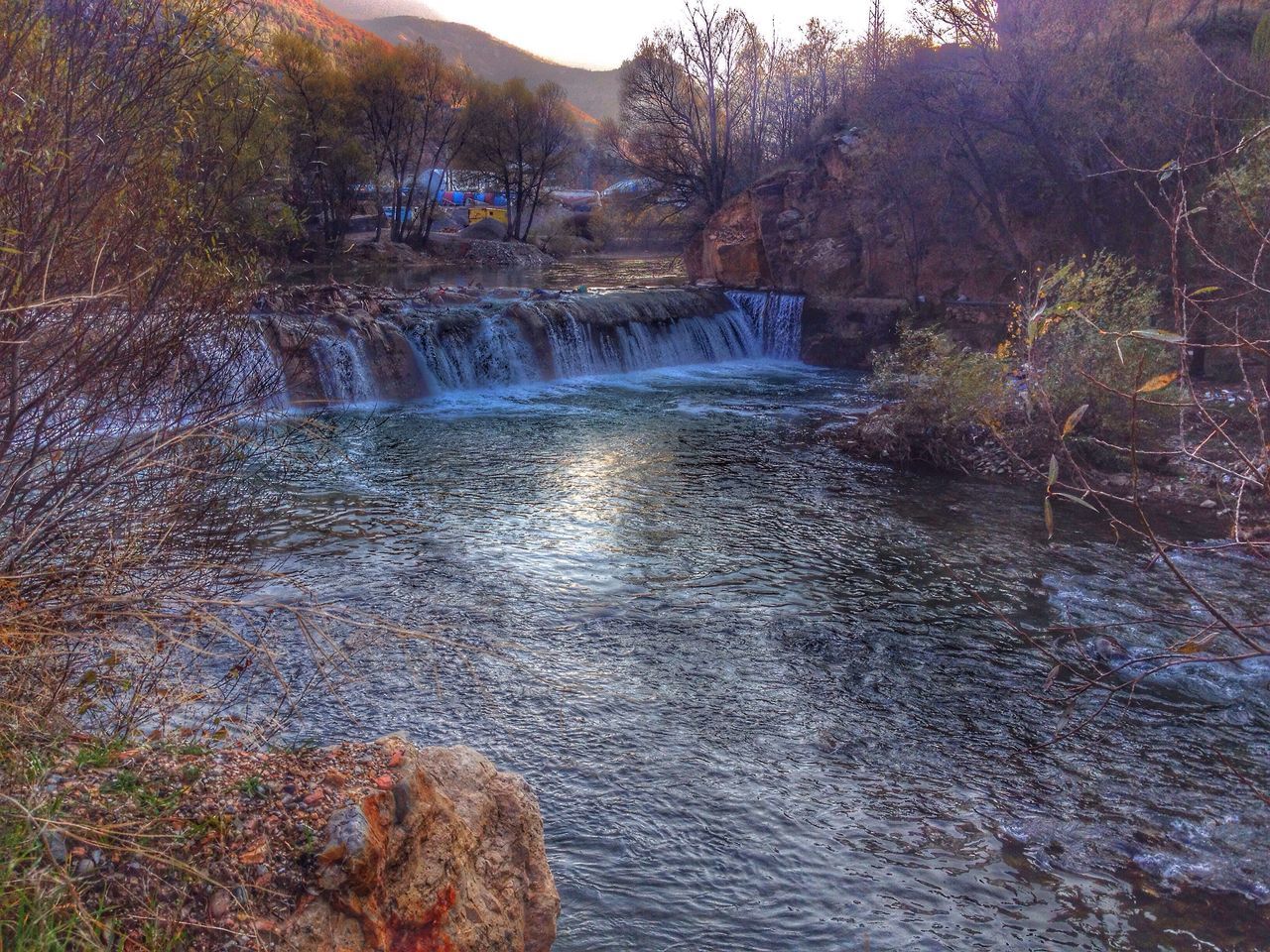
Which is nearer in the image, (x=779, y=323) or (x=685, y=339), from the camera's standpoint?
(x=685, y=339)

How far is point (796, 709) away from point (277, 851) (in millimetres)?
4130

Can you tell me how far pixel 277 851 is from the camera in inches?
109

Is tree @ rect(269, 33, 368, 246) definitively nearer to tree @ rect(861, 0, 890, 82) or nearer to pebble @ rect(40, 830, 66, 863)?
tree @ rect(861, 0, 890, 82)

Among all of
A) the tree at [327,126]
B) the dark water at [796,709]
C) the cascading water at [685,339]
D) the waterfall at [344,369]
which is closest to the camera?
the dark water at [796,709]

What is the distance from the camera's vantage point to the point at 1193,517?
10398 millimetres

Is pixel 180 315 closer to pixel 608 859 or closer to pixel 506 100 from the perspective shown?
pixel 608 859

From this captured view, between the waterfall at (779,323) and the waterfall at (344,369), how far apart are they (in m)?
9.64

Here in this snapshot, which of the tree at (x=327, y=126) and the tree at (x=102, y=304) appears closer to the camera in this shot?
the tree at (x=102, y=304)

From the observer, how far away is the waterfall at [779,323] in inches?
856

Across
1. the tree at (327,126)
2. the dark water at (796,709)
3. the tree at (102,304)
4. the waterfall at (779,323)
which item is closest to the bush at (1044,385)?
the dark water at (796,709)

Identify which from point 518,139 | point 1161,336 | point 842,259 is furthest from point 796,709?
point 518,139

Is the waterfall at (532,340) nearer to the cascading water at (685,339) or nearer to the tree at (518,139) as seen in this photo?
the cascading water at (685,339)

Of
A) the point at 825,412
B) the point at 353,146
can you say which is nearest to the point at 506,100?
the point at 353,146

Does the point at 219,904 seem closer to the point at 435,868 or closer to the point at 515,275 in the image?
the point at 435,868
